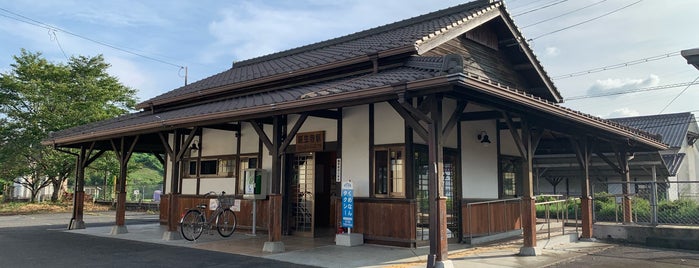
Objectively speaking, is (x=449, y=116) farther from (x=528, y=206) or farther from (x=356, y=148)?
(x=528, y=206)

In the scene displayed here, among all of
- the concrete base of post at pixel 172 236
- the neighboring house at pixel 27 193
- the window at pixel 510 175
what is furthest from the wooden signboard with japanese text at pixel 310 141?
the neighboring house at pixel 27 193

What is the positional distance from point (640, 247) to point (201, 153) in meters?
10.1

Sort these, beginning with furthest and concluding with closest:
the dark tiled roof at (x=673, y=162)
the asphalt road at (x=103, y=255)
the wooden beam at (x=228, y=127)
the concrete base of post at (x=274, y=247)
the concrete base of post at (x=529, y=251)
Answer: the dark tiled roof at (x=673, y=162)
the wooden beam at (x=228, y=127)
the concrete base of post at (x=274, y=247)
the concrete base of post at (x=529, y=251)
the asphalt road at (x=103, y=255)

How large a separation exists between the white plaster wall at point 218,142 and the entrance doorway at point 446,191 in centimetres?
496

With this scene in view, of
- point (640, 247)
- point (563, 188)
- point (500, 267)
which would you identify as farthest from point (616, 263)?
point (563, 188)

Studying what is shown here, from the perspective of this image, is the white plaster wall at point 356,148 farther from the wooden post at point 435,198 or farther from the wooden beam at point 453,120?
the wooden post at point 435,198

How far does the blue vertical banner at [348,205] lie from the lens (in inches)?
327

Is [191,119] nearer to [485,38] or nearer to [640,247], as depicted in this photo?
[485,38]

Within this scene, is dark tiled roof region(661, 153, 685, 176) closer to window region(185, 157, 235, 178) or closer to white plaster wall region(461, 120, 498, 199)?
white plaster wall region(461, 120, 498, 199)

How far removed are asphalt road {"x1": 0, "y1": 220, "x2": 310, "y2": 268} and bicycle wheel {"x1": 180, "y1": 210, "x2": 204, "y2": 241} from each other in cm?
68

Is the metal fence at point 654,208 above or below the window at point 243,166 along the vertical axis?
below

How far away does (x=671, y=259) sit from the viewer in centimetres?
764

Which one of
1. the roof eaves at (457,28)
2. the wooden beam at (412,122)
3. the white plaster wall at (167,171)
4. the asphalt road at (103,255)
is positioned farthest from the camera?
the white plaster wall at (167,171)

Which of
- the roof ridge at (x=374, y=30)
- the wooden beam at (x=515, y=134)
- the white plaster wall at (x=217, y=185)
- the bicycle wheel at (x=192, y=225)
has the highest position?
the roof ridge at (x=374, y=30)
